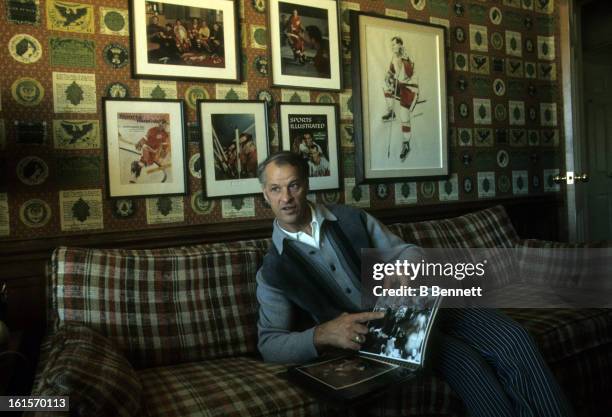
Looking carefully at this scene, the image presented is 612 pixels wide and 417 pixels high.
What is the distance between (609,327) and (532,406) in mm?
872

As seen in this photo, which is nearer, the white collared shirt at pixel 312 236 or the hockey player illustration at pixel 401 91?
the white collared shirt at pixel 312 236

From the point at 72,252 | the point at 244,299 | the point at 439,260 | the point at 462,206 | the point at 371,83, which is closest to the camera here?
the point at 72,252

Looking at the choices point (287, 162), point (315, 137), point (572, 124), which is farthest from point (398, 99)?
point (287, 162)

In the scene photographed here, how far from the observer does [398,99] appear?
105 inches

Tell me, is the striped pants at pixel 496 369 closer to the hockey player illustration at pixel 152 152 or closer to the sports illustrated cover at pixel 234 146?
the sports illustrated cover at pixel 234 146

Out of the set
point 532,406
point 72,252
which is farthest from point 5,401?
point 532,406

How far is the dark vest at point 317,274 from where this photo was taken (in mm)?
1587

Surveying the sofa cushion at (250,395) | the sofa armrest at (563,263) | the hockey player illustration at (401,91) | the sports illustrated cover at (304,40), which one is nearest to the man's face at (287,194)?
the sofa cushion at (250,395)

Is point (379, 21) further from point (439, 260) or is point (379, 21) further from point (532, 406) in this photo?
point (532, 406)

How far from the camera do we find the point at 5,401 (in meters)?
1.17

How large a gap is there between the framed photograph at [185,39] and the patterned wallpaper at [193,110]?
0.15 feet

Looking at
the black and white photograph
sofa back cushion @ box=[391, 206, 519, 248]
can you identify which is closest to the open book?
the black and white photograph

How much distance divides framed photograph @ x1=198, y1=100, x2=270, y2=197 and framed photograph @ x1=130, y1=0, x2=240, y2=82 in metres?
0.14

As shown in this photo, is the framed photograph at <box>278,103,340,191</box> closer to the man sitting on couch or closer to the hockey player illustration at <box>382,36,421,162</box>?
the hockey player illustration at <box>382,36,421,162</box>
